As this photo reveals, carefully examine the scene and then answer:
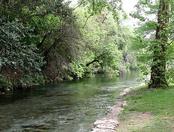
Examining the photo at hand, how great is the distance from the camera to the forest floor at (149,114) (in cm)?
1306

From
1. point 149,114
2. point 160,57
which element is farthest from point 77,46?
point 149,114

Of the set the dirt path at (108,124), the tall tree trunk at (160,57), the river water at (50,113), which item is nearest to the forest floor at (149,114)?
the dirt path at (108,124)

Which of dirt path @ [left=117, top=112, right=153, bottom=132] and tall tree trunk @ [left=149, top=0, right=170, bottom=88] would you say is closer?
dirt path @ [left=117, top=112, right=153, bottom=132]

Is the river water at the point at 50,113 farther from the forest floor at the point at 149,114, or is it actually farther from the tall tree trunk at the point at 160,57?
the tall tree trunk at the point at 160,57

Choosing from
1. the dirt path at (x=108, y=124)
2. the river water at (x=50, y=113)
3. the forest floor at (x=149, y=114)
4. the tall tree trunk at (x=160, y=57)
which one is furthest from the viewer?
the tall tree trunk at (x=160, y=57)

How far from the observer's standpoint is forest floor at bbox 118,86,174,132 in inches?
514

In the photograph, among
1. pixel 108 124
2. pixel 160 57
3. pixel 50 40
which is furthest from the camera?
pixel 50 40

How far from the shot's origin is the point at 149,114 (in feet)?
52.3

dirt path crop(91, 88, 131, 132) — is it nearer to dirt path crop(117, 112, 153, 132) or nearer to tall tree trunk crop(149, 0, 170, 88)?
dirt path crop(117, 112, 153, 132)

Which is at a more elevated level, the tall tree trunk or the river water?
the tall tree trunk

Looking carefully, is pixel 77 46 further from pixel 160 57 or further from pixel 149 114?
pixel 149 114

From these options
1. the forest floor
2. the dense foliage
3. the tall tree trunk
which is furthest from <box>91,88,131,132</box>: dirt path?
the tall tree trunk

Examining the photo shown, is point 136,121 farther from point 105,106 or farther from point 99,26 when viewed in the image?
point 99,26

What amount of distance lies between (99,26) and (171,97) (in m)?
33.9
